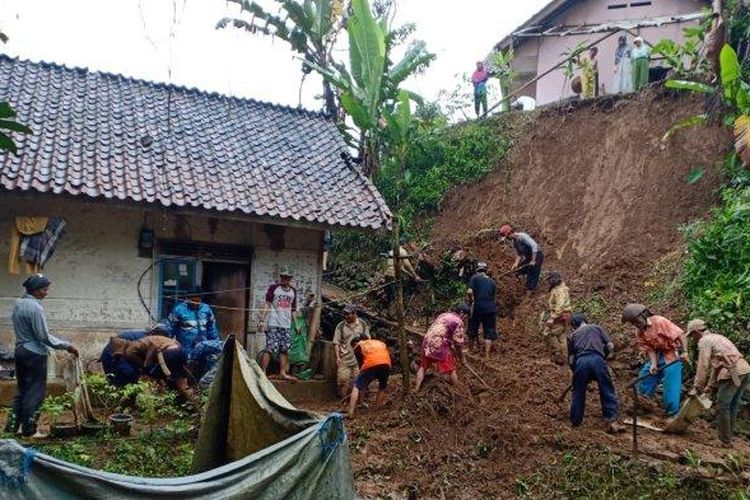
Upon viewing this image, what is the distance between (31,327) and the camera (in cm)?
671

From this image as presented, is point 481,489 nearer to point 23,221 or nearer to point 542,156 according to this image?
point 23,221

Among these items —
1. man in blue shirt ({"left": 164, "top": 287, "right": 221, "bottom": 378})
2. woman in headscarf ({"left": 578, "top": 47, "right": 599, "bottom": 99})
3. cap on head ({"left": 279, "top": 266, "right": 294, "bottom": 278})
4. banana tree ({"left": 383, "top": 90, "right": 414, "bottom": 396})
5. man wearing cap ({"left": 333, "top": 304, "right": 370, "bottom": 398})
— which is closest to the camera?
man in blue shirt ({"left": 164, "top": 287, "right": 221, "bottom": 378})

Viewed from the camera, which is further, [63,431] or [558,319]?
[558,319]

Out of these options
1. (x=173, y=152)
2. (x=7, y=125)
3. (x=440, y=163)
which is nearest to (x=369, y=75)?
(x=173, y=152)

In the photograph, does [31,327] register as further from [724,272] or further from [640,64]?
[640,64]

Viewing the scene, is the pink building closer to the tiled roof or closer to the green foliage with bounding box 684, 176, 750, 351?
the green foliage with bounding box 684, 176, 750, 351

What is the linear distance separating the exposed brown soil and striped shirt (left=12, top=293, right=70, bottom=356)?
3.43 m

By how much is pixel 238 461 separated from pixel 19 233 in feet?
21.8

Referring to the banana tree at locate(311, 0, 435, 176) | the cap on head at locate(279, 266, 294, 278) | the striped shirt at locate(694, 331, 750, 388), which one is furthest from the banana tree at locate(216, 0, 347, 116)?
the striped shirt at locate(694, 331, 750, 388)

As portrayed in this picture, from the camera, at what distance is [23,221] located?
9180mm

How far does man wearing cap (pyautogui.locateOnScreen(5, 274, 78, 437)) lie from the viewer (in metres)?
6.68

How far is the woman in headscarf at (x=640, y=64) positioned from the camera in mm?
15531

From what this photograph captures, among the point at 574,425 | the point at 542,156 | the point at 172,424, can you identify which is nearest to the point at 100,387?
the point at 172,424

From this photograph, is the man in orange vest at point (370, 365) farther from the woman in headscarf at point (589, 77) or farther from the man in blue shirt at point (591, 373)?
the woman in headscarf at point (589, 77)
